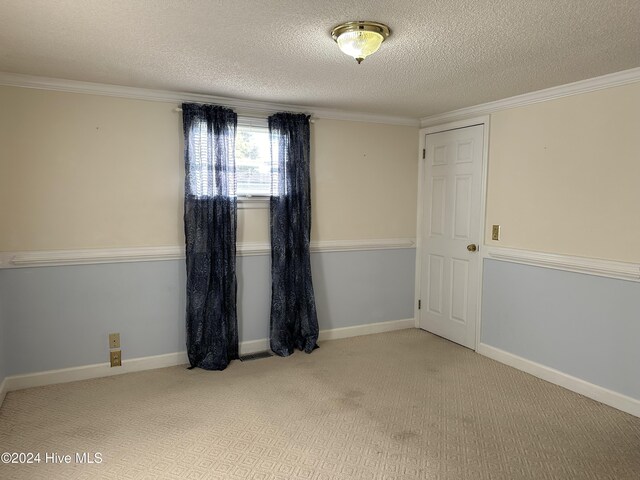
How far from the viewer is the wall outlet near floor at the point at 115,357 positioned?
11.0 ft

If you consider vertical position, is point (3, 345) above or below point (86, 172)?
below

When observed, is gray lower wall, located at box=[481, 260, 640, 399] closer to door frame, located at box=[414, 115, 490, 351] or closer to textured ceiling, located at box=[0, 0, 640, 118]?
door frame, located at box=[414, 115, 490, 351]

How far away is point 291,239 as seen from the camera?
386 cm

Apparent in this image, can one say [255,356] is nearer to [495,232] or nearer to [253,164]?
[253,164]

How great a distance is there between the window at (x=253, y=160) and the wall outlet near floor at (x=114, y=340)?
4.93 ft

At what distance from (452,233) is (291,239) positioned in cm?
160

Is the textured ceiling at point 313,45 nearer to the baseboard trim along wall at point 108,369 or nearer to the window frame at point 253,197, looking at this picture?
the window frame at point 253,197

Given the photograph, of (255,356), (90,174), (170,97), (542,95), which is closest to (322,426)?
(255,356)

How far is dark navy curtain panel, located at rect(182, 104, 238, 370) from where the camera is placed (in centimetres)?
345

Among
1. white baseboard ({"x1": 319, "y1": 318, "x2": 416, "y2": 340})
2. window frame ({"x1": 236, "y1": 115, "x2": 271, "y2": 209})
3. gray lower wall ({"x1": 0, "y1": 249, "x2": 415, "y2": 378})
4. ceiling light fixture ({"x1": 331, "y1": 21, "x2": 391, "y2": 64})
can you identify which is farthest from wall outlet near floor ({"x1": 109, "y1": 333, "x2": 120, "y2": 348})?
ceiling light fixture ({"x1": 331, "y1": 21, "x2": 391, "y2": 64})

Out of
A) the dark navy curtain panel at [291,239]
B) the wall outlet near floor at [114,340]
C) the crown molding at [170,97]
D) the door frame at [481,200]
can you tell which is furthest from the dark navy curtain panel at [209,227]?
the door frame at [481,200]

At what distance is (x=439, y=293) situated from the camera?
441 centimetres

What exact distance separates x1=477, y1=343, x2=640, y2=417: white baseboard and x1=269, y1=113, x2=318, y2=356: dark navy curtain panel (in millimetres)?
1616

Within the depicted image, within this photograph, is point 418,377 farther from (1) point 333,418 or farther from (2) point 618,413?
(2) point 618,413
